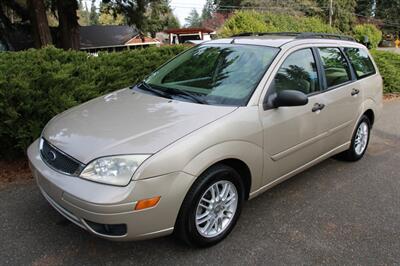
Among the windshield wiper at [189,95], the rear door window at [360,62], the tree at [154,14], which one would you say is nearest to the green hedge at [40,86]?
the windshield wiper at [189,95]

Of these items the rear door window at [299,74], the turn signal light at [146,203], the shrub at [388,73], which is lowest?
the shrub at [388,73]

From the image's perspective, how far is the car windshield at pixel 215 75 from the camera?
3.27m

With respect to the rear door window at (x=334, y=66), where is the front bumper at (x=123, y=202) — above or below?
below

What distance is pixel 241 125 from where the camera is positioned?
3004 millimetres

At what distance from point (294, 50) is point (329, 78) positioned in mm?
660

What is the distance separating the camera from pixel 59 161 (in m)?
2.76

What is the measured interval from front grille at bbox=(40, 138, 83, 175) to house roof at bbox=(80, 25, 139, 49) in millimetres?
31845

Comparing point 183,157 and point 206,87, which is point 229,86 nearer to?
point 206,87

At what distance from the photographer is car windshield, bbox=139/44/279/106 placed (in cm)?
327

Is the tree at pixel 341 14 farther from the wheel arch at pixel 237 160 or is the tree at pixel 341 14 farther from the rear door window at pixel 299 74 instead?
the wheel arch at pixel 237 160

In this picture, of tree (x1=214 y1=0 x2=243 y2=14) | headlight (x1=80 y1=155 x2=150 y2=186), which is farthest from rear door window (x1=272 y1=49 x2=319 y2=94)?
tree (x1=214 y1=0 x2=243 y2=14)

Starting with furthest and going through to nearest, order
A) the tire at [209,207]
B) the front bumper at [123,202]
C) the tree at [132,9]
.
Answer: the tree at [132,9]
the tire at [209,207]
the front bumper at [123,202]

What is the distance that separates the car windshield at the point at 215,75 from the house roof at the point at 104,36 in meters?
30.8

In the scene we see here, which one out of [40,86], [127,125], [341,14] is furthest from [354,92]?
[341,14]
